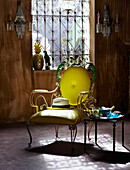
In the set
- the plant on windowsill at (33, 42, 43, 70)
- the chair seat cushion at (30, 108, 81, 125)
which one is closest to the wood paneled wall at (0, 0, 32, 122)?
the plant on windowsill at (33, 42, 43, 70)

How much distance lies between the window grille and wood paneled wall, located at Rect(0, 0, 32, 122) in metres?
0.41

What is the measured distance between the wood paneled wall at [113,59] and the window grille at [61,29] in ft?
1.10

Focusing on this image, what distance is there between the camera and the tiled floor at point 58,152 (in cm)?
349

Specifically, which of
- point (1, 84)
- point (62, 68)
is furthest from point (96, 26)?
point (1, 84)

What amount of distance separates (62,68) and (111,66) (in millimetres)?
1285

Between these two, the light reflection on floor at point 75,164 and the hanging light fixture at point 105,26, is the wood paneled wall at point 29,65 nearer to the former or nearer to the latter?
the hanging light fixture at point 105,26

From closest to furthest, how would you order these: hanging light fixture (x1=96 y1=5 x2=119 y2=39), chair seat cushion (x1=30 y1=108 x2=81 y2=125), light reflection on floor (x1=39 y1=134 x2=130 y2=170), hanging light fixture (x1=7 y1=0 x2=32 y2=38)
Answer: light reflection on floor (x1=39 y1=134 x2=130 y2=170)
chair seat cushion (x1=30 y1=108 x2=81 y2=125)
hanging light fixture (x1=7 y1=0 x2=32 y2=38)
hanging light fixture (x1=96 y1=5 x2=119 y2=39)

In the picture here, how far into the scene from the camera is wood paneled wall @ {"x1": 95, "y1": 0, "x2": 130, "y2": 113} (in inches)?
241

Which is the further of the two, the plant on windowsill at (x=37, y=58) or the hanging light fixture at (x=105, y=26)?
the hanging light fixture at (x=105, y=26)

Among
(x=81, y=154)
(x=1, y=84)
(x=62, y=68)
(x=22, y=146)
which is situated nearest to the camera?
(x=81, y=154)

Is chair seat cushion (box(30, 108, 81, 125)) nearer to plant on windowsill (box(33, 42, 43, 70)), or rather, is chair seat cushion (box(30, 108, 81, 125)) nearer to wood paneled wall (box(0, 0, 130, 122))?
wood paneled wall (box(0, 0, 130, 122))

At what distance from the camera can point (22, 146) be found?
14.0ft

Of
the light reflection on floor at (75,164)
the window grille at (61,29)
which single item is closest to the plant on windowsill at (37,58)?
the window grille at (61,29)

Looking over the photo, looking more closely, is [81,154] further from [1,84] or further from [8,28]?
[8,28]
